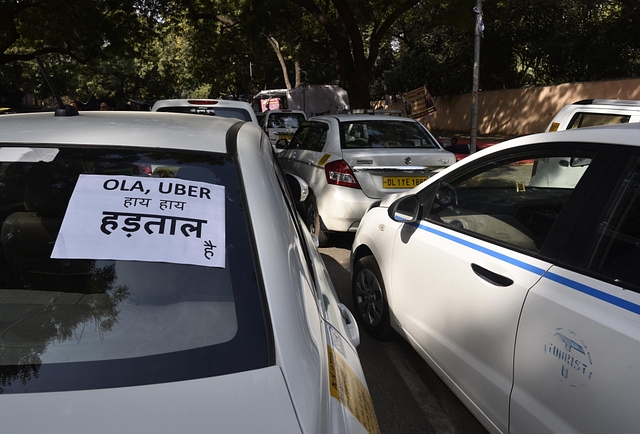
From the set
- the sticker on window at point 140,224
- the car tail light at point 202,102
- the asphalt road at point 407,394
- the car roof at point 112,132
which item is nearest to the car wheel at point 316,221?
the car tail light at point 202,102

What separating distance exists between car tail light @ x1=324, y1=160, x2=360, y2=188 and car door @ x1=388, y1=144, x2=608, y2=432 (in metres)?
2.62

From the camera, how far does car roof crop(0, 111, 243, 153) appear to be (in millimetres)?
1989

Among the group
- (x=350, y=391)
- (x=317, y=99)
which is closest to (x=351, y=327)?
(x=350, y=391)

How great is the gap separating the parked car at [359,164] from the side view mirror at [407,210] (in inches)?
95.2

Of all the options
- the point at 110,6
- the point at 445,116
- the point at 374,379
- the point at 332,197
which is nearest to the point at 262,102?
the point at 445,116

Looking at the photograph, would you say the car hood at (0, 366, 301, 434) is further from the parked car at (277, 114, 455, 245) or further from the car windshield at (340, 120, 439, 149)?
the car windshield at (340, 120, 439, 149)

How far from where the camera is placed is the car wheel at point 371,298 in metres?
3.73

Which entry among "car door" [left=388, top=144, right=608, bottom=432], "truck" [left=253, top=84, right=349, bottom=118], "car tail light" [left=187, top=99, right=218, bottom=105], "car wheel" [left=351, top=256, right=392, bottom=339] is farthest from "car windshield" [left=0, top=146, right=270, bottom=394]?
"truck" [left=253, top=84, right=349, bottom=118]

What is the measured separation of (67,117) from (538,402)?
87.5 inches

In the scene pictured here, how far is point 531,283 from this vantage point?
7.32 ft

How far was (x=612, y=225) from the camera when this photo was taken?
2.08 metres

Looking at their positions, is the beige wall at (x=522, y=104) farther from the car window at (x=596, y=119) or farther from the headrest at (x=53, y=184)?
the headrest at (x=53, y=184)

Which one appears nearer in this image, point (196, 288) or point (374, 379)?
point (196, 288)

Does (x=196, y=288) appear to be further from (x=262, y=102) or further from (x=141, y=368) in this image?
(x=262, y=102)
